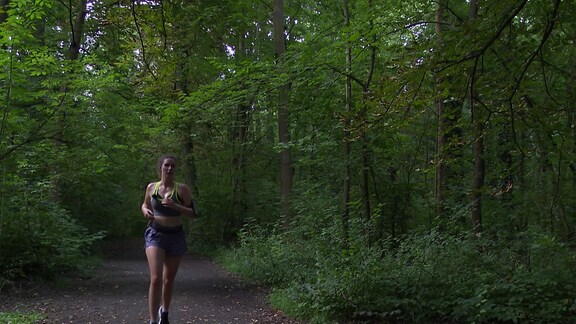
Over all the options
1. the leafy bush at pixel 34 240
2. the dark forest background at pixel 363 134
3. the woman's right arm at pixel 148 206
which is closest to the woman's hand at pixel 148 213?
the woman's right arm at pixel 148 206

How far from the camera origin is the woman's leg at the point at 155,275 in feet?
15.4

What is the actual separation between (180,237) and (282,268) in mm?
5151

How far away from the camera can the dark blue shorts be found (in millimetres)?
4789

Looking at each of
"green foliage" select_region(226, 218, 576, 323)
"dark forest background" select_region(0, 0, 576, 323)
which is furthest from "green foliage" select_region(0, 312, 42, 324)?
"green foliage" select_region(226, 218, 576, 323)

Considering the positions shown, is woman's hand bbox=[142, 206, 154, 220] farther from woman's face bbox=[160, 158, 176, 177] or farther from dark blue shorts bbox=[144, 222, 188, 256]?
woman's face bbox=[160, 158, 176, 177]

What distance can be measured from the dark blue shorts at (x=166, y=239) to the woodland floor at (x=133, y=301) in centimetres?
203

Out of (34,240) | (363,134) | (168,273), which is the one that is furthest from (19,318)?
(363,134)

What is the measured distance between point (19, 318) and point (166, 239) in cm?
301

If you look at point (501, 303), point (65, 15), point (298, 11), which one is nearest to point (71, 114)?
point (65, 15)

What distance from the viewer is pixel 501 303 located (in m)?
5.40

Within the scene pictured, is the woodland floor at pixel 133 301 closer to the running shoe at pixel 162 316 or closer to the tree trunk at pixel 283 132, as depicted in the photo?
the running shoe at pixel 162 316

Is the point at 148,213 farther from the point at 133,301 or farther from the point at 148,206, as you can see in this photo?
the point at 133,301

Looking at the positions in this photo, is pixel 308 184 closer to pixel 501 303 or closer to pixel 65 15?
pixel 65 15

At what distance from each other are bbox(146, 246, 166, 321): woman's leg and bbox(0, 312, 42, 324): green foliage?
97.8 inches
